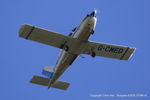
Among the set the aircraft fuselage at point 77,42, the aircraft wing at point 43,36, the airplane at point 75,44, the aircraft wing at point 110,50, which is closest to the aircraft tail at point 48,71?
the airplane at point 75,44

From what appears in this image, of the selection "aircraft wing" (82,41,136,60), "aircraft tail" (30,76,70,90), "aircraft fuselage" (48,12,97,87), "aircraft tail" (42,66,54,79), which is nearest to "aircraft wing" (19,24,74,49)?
"aircraft fuselage" (48,12,97,87)

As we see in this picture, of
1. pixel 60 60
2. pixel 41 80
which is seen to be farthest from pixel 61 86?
pixel 60 60

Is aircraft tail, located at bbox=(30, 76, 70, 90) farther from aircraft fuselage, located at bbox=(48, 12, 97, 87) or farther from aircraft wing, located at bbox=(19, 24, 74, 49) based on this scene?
aircraft wing, located at bbox=(19, 24, 74, 49)

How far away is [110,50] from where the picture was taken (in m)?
25.9

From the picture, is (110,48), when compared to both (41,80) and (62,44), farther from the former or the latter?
(41,80)

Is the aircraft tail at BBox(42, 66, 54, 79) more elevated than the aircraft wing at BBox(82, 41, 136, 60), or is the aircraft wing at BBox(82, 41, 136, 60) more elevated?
the aircraft wing at BBox(82, 41, 136, 60)

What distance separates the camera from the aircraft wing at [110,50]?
2482 cm

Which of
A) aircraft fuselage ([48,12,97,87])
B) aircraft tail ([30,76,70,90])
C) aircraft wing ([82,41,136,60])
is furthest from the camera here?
aircraft tail ([30,76,70,90])

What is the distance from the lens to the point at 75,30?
2430 cm

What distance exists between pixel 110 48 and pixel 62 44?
3.91 meters

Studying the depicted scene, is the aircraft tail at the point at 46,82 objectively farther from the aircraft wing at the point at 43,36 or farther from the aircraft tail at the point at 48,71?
the aircraft wing at the point at 43,36

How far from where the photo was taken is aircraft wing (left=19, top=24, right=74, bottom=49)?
2330 centimetres

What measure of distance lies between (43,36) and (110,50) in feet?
18.0

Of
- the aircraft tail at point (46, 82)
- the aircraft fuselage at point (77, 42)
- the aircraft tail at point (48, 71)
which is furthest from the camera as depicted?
the aircraft tail at point (46, 82)
